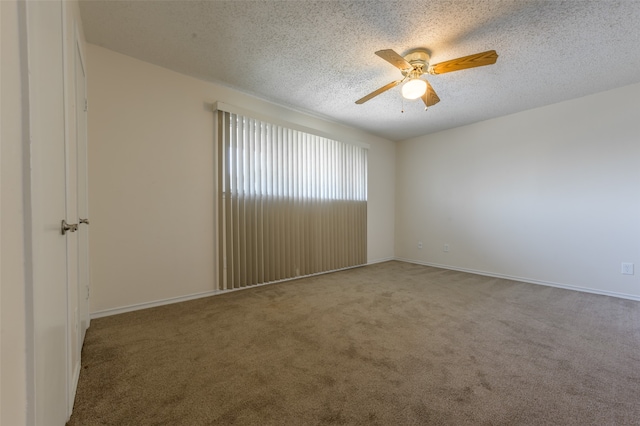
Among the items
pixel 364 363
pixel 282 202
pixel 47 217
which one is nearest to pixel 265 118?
pixel 282 202

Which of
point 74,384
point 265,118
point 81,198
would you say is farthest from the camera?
point 265,118

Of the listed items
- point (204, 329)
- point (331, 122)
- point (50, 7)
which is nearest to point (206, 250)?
point (204, 329)

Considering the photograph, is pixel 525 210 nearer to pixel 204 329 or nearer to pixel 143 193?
pixel 204 329

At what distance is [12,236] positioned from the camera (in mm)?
604

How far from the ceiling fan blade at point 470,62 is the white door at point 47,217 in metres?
2.44

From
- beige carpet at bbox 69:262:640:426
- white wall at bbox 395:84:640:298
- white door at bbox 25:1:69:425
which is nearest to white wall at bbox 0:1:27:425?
white door at bbox 25:1:69:425

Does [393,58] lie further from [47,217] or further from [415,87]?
[47,217]

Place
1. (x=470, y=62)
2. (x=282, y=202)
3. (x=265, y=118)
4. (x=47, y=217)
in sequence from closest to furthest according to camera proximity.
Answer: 1. (x=47, y=217)
2. (x=470, y=62)
3. (x=265, y=118)
4. (x=282, y=202)

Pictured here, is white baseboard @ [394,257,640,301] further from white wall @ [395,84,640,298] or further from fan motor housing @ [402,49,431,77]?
fan motor housing @ [402,49,431,77]

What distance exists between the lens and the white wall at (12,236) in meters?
0.56

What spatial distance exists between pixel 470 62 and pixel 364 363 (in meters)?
2.42

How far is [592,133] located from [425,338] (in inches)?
141

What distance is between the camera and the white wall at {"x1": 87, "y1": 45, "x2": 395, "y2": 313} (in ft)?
8.23

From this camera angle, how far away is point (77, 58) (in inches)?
74.3
